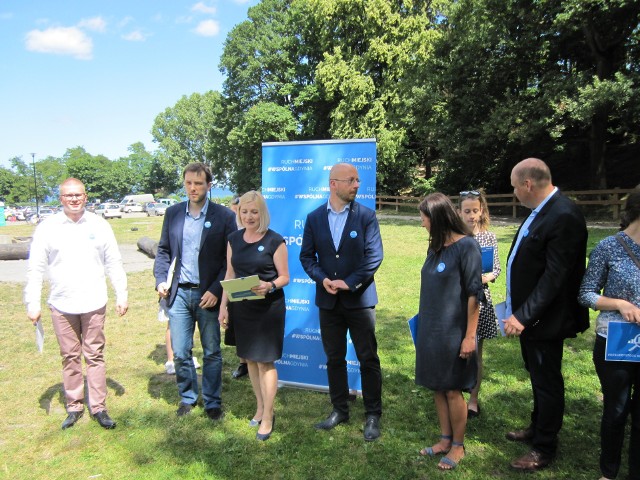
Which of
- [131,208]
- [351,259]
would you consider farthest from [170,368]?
[131,208]

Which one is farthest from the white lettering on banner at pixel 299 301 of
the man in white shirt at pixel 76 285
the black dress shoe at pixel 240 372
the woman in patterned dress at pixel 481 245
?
the woman in patterned dress at pixel 481 245

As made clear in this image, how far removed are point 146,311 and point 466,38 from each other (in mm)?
19790

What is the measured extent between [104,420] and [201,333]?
3.57ft

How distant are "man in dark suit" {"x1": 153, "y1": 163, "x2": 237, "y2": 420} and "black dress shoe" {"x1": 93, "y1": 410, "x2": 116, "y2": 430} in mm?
594

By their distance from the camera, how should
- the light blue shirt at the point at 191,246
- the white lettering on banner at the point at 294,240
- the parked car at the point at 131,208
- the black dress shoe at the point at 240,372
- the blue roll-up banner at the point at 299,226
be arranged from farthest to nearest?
the parked car at the point at 131,208 → the black dress shoe at the point at 240,372 → the white lettering on banner at the point at 294,240 → the blue roll-up banner at the point at 299,226 → the light blue shirt at the point at 191,246

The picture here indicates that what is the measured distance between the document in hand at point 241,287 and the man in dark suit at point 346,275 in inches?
18.8

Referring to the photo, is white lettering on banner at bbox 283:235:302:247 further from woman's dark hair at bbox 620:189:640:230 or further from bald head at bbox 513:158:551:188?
woman's dark hair at bbox 620:189:640:230

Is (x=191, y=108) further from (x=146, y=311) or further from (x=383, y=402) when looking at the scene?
(x=383, y=402)

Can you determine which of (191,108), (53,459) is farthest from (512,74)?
(191,108)

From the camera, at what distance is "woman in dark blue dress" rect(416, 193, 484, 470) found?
10.3 feet

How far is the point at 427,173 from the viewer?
3441cm

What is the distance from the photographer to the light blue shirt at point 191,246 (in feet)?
13.5

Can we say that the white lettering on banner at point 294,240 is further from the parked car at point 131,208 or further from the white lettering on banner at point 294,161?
the parked car at point 131,208

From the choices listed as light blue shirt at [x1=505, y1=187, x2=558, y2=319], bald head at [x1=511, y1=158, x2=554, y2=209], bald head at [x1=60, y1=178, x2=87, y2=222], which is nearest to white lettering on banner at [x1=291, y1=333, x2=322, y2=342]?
light blue shirt at [x1=505, y1=187, x2=558, y2=319]
